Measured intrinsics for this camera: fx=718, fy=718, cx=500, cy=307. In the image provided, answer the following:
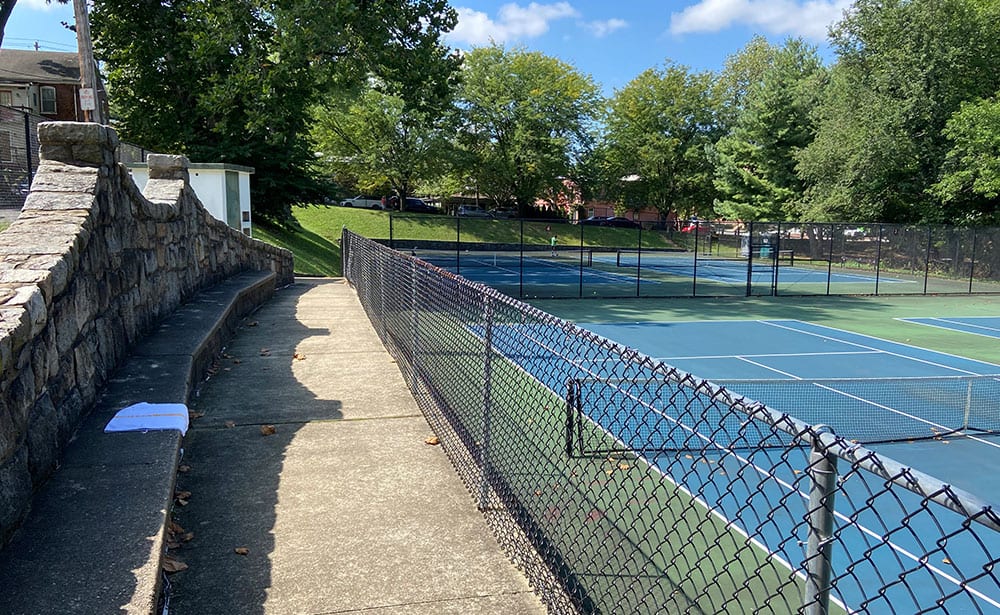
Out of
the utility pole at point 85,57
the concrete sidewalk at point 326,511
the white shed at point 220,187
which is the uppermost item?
the utility pole at point 85,57

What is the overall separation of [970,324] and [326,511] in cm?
2360

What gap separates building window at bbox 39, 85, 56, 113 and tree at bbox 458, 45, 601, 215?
27274 mm

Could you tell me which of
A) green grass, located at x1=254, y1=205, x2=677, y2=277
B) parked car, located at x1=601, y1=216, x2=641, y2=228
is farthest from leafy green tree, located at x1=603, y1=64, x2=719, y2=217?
green grass, located at x1=254, y1=205, x2=677, y2=277

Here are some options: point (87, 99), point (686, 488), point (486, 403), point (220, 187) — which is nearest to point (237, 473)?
point (486, 403)

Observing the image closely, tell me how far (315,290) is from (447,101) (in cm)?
1048

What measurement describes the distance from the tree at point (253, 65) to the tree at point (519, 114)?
31.2 metres

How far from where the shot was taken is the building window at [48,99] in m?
39.6

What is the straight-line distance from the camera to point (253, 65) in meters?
21.1

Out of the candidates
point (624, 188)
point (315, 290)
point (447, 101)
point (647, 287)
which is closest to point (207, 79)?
point (447, 101)

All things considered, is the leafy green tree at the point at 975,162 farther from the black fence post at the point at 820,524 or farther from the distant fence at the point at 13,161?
the black fence post at the point at 820,524

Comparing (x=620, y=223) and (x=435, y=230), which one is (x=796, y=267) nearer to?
(x=620, y=223)

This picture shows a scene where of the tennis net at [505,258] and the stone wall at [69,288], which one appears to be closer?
the stone wall at [69,288]

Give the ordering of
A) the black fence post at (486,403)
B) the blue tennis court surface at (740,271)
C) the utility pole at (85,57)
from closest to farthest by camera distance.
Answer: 1. the black fence post at (486,403)
2. the utility pole at (85,57)
3. the blue tennis court surface at (740,271)

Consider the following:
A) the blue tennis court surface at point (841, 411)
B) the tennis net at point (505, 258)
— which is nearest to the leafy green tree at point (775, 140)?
the tennis net at point (505, 258)
